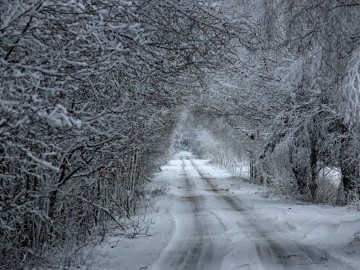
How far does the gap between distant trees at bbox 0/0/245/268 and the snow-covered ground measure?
1.37 meters

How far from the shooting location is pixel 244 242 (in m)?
12.4

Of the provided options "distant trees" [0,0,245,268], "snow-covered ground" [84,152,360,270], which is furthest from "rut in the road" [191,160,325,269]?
"distant trees" [0,0,245,268]

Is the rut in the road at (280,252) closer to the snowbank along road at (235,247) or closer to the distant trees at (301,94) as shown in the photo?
the snowbank along road at (235,247)

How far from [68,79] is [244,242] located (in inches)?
344

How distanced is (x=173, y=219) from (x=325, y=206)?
6.50 meters

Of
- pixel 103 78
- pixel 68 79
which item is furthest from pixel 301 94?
pixel 68 79

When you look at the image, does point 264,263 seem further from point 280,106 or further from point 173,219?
point 280,106

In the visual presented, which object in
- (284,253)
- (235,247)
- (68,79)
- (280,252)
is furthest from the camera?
(235,247)

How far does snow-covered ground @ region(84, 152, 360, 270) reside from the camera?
32.3ft

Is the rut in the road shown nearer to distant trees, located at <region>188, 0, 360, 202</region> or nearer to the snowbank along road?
the snowbank along road

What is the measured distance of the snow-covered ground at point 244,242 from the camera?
32.3 feet

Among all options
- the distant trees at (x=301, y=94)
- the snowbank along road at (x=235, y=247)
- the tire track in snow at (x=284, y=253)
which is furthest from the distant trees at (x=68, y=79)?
the tire track in snow at (x=284, y=253)

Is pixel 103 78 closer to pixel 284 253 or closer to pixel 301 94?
pixel 284 253

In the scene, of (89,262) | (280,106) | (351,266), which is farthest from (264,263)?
(280,106)
